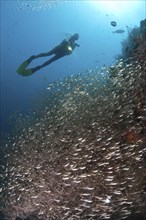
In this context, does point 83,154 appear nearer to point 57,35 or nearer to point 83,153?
point 83,153

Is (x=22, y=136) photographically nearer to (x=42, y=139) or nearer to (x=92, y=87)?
(x=42, y=139)

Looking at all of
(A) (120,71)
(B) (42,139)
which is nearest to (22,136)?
(B) (42,139)

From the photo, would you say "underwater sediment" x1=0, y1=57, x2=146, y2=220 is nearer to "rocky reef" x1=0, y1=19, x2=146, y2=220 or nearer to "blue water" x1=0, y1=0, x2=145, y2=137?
"rocky reef" x1=0, y1=19, x2=146, y2=220

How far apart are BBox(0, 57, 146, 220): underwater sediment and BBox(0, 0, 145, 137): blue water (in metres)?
42.4

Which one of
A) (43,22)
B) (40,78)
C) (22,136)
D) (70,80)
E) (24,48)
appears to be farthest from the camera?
(43,22)

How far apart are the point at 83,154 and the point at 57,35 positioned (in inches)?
2573

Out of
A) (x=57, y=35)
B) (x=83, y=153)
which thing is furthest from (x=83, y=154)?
(x=57, y=35)

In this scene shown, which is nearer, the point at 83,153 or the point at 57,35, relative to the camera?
the point at 83,153

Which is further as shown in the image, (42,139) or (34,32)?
(34,32)

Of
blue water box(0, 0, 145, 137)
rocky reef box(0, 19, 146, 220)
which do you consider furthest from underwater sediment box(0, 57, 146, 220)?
blue water box(0, 0, 145, 137)

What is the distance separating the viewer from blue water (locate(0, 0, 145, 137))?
5666cm

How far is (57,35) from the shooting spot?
7012cm

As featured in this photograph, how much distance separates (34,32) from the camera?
222 ft

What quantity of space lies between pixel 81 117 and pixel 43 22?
6406 cm
